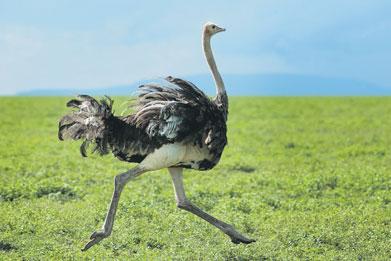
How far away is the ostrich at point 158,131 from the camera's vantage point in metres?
8.28

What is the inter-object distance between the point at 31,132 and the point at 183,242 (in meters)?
14.2

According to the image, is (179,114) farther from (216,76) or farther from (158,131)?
(216,76)

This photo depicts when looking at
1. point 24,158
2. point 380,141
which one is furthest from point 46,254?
point 380,141

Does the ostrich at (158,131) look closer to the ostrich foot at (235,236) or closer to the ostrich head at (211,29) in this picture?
the ostrich foot at (235,236)

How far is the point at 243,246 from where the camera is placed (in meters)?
8.80

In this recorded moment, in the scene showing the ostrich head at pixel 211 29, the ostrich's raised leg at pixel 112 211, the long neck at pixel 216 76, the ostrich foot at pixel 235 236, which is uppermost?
the ostrich head at pixel 211 29

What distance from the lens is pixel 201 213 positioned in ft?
28.7

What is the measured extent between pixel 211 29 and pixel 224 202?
301 cm

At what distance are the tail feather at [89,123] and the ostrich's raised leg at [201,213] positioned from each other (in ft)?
2.68

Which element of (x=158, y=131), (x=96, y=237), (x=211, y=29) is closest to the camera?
(x=96, y=237)

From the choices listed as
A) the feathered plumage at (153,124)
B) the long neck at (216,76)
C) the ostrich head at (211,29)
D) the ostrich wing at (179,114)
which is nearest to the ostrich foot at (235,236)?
the feathered plumage at (153,124)

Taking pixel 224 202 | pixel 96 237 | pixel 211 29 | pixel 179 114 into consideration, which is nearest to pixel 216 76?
pixel 211 29

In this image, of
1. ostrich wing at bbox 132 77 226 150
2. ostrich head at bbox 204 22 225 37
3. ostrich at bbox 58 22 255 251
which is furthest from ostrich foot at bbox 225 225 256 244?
ostrich head at bbox 204 22 225 37

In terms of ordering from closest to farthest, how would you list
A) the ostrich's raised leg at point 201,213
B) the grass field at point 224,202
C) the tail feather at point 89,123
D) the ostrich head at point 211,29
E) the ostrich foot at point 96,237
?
the ostrich foot at point 96,237
the tail feather at point 89,123
the ostrich's raised leg at point 201,213
the grass field at point 224,202
the ostrich head at point 211,29
